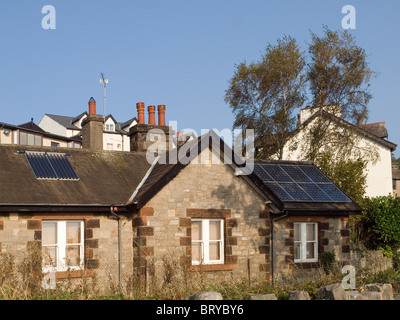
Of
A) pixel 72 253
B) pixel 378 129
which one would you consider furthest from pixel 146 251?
pixel 378 129

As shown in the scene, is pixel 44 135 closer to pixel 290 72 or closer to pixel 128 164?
pixel 290 72

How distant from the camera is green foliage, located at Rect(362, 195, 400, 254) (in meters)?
25.9

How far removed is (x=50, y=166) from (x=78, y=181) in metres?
1.18

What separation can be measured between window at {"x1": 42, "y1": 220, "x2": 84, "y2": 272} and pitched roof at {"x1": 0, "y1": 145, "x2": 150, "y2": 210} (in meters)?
0.73

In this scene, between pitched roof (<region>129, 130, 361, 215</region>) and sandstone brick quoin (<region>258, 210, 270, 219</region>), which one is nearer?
pitched roof (<region>129, 130, 361, 215</region>)

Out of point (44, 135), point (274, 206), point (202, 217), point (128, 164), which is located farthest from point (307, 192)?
point (44, 135)

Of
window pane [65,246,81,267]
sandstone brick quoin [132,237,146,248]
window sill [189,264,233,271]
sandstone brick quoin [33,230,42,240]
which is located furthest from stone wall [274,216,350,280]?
sandstone brick quoin [33,230,42,240]

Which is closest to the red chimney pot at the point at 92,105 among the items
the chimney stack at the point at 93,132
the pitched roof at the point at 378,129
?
the chimney stack at the point at 93,132

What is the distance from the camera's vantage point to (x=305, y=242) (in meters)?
21.3

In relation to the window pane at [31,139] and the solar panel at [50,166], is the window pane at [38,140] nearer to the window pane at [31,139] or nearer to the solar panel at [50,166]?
the window pane at [31,139]

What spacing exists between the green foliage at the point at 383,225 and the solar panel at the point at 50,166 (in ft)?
46.7

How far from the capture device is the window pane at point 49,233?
17500mm

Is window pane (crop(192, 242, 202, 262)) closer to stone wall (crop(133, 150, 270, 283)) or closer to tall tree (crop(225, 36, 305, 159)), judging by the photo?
stone wall (crop(133, 150, 270, 283))

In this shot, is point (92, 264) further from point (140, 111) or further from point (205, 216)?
point (140, 111)
